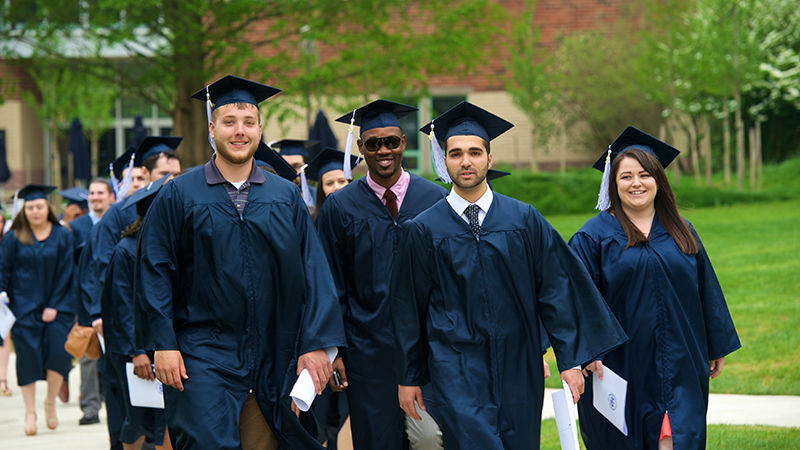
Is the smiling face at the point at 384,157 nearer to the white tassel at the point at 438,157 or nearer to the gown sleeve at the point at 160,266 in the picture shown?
the white tassel at the point at 438,157

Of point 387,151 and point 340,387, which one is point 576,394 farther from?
point 387,151

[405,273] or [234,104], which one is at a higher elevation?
[234,104]

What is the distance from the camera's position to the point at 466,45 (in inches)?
650

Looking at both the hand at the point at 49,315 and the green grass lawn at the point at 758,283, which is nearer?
the green grass lawn at the point at 758,283

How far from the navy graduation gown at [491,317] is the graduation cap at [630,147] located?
0.96 metres

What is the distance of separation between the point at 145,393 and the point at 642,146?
10.8 feet

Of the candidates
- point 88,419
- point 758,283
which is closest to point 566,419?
point 88,419

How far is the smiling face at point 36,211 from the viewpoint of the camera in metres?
10.6

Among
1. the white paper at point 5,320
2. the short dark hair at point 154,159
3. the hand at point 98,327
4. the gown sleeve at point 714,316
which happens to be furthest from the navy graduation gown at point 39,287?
the gown sleeve at point 714,316

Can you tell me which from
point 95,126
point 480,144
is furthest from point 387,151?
point 95,126

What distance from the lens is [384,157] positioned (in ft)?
20.3

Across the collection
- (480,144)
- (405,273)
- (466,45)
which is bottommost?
(405,273)

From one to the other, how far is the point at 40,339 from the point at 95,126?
875 inches

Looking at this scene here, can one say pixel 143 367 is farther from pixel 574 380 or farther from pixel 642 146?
pixel 642 146
